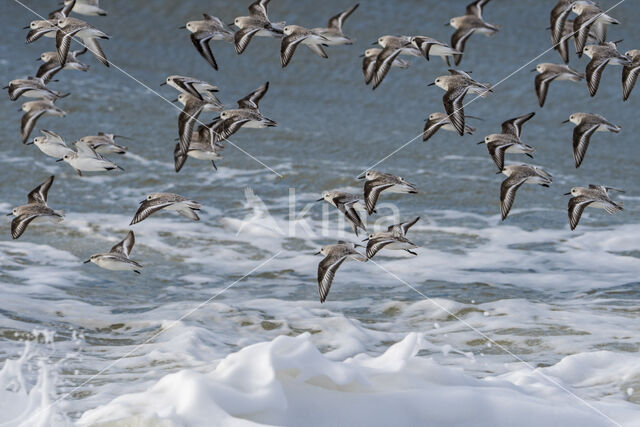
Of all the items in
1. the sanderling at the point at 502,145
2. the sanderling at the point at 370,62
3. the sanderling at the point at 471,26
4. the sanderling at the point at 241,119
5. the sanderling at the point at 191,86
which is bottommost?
the sanderling at the point at 502,145

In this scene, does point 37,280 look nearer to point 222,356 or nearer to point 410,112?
point 222,356

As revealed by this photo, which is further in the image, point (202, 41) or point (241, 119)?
point (202, 41)

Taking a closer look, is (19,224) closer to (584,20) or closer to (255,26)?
(255,26)

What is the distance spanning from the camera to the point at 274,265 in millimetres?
11742

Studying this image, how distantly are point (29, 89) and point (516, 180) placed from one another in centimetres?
415

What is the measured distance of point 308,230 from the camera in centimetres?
1310

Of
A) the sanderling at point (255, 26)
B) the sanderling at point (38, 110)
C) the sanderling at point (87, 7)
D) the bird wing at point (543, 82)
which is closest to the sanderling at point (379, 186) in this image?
the sanderling at point (255, 26)

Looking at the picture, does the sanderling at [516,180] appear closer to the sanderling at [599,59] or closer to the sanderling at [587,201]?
the sanderling at [587,201]

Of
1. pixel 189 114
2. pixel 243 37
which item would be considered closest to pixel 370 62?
pixel 243 37

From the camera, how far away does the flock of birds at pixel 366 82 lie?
771 centimetres

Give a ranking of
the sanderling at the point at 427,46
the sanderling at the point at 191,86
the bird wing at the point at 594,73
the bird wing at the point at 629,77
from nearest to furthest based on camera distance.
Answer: the bird wing at the point at 594,73 < the bird wing at the point at 629,77 < the sanderling at the point at 191,86 < the sanderling at the point at 427,46

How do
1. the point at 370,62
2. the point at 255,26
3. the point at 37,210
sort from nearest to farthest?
1. the point at 255,26
2. the point at 37,210
3. the point at 370,62

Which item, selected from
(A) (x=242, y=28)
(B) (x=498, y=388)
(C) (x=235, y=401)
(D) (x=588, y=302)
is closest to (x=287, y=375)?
(C) (x=235, y=401)

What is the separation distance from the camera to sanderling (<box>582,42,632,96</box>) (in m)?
7.61
